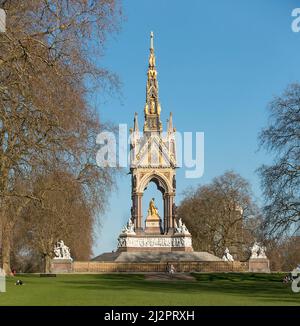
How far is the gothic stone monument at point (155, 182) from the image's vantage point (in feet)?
193

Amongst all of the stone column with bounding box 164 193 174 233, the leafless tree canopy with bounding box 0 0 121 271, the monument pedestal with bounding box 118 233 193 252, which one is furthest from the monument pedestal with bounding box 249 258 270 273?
the leafless tree canopy with bounding box 0 0 121 271

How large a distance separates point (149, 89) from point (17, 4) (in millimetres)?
47461

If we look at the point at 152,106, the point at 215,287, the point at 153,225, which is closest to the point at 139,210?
the point at 153,225

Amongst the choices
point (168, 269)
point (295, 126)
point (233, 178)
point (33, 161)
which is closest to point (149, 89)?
point (233, 178)

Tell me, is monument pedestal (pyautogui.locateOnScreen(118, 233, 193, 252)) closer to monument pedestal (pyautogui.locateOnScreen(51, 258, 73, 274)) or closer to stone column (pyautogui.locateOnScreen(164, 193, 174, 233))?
stone column (pyautogui.locateOnScreen(164, 193, 174, 233))

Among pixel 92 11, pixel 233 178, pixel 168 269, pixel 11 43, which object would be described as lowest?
pixel 168 269

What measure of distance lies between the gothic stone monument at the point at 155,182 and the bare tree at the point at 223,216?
13055 mm

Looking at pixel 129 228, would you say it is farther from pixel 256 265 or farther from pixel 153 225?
pixel 256 265

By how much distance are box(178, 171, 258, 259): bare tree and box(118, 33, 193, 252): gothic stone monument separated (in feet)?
42.8

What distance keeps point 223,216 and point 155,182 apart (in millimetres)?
14415

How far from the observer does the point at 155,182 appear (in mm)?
63062
